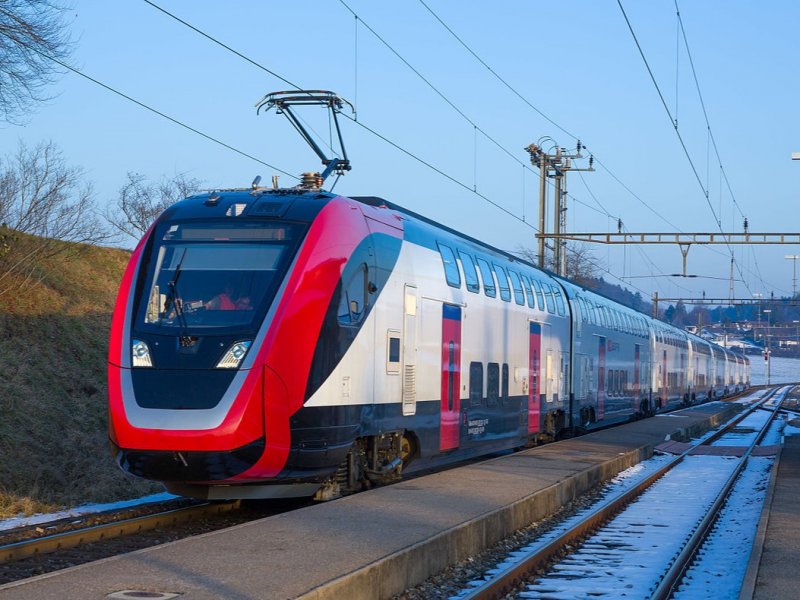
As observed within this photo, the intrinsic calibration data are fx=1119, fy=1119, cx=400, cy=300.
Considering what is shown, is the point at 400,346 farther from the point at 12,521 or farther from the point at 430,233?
the point at 12,521

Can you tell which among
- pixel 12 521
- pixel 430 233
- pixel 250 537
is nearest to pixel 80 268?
pixel 430 233

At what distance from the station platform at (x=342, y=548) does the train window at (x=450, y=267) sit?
2.85 metres

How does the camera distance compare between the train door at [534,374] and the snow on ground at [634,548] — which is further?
the train door at [534,374]

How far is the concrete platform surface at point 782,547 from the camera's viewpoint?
909 centimetres

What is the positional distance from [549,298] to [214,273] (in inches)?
519

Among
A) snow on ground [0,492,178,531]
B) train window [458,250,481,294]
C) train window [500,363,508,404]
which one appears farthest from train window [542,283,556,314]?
snow on ground [0,492,178,531]

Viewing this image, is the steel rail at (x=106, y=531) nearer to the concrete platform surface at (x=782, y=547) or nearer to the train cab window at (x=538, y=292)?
the concrete platform surface at (x=782, y=547)

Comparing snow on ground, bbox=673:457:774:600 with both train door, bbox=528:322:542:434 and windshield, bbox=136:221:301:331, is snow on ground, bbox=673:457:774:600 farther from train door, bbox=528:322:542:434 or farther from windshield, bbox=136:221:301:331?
windshield, bbox=136:221:301:331

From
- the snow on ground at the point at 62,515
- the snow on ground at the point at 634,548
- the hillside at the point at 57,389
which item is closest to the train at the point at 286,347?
the snow on ground at the point at 62,515

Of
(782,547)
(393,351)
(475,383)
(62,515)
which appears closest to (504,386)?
(475,383)

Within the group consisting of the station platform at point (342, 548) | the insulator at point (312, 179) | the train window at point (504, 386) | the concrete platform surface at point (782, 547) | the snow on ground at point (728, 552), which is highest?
the insulator at point (312, 179)

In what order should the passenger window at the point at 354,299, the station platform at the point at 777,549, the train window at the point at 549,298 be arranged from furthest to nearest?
the train window at the point at 549,298, the passenger window at the point at 354,299, the station platform at the point at 777,549

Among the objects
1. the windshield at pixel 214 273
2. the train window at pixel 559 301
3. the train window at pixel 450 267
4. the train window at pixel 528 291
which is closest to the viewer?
the windshield at pixel 214 273

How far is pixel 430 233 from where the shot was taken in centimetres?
1614
